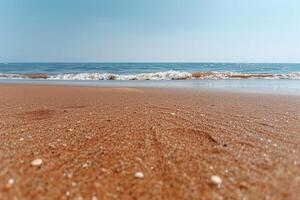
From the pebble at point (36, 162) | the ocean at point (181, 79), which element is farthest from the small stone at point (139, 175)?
the ocean at point (181, 79)

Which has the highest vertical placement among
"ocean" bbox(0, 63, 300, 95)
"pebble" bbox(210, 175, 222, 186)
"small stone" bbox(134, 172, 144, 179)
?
"ocean" bbox(0, 63, 300, 95)

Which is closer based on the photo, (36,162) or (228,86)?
(36,162)

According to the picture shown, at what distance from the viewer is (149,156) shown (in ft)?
8.22

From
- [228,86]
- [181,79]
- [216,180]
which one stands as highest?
[181,79]

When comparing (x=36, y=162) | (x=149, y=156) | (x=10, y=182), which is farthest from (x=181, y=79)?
(x=10, y=182)

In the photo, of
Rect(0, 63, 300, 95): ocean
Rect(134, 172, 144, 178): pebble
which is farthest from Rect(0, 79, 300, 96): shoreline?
Rect(134, 172, 144, 178): pebble

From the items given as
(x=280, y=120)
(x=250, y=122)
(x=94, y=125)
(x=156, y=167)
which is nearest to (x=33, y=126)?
(x=94, y=125)

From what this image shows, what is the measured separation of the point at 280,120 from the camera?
4059 mm

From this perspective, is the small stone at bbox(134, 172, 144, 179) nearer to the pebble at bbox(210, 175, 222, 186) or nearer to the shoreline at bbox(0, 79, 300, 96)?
the pebble at bbox(210, 175, 222, 186)

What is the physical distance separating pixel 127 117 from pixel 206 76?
16.5 meters

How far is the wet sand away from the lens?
1834mm

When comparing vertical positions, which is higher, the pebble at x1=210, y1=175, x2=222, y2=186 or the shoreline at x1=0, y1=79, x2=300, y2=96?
the shoreline at x1=0, y1=79, x2=300, y2=96

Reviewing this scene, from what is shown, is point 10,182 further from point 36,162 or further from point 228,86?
point 228,86

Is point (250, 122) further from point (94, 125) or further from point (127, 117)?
point (94, 125)
